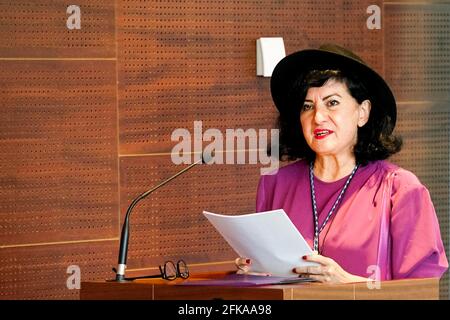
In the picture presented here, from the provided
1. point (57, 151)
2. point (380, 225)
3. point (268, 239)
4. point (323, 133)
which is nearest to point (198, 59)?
point (57, 151)

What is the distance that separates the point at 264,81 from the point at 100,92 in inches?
36.1

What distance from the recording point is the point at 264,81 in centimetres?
544

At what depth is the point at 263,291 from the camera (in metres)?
2.95

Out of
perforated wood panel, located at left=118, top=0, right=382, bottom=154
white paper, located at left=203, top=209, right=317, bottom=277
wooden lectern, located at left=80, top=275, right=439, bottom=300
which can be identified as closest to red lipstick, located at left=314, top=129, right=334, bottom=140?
white paper, located at left=203, top=209, right=317, bottom=277

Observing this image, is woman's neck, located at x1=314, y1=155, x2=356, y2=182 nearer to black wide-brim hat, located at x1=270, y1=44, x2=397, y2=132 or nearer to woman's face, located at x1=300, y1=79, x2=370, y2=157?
woman's face, located at x1=300, y1=79, x2=370, y2=157

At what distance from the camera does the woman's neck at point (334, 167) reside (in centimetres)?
376

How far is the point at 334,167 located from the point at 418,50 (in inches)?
90.2

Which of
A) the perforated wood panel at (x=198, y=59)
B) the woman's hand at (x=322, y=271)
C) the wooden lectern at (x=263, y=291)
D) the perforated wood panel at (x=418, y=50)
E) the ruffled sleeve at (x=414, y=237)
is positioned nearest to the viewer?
the wooden lectern at (x=263, y=291)

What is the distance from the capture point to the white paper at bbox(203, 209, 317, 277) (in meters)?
3.16

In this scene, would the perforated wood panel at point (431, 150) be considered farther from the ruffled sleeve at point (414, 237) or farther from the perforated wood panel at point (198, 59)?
the ruffled sleeve at point (414, 237)

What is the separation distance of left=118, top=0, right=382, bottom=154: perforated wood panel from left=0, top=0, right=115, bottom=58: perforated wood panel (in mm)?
93

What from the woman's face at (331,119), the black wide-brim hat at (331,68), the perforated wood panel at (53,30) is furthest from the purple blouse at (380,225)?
the perforated wood panel at (53,30)
